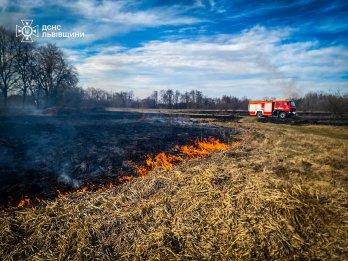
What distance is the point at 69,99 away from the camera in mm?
54031

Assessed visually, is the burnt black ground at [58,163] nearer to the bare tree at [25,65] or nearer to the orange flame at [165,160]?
the orange flame at [165,160]

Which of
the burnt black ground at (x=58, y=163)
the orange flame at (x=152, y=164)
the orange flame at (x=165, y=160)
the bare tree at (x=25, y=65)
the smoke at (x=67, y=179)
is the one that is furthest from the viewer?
the bare tree at (x=25, y=65)

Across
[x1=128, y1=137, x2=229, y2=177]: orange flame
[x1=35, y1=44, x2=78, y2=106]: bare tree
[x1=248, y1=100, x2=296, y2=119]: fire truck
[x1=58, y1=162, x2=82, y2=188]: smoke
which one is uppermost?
[x1=35, y1=44, x2=78, y2=106]: bare tree

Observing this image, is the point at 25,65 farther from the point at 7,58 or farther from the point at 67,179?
the point at 67,179

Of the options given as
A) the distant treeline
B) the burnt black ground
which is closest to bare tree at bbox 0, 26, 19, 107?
the distant treeline

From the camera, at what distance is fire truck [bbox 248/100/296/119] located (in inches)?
1177

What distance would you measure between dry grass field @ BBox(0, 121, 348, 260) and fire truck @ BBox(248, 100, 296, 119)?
28495 mm

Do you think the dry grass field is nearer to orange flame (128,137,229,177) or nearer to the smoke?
the smoke

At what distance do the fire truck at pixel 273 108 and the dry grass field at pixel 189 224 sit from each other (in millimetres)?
28495

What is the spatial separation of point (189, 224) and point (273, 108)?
31814mm

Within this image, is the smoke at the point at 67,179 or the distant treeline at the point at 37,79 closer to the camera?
the smoke at the point at 67,179

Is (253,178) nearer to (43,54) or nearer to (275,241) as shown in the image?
(275,241)

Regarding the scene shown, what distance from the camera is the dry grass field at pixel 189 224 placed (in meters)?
3.01

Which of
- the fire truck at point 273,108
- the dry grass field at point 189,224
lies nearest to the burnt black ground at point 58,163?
the dry grass field at point 189,224
